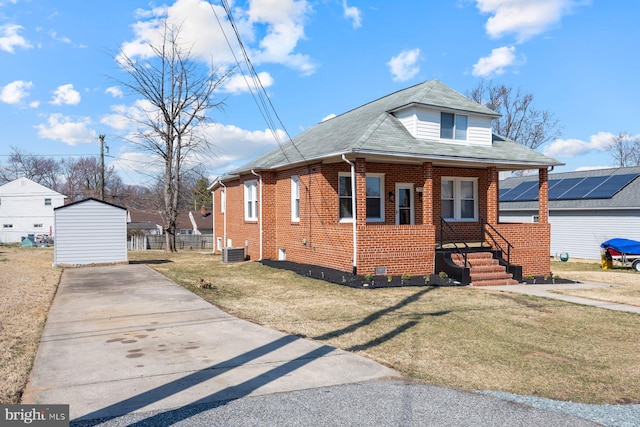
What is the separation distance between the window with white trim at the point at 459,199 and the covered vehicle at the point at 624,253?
7.05 metres

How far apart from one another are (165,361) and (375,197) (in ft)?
34.8

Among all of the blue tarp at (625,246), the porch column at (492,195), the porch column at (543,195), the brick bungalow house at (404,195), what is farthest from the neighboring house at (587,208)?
the porch column at (492,195)

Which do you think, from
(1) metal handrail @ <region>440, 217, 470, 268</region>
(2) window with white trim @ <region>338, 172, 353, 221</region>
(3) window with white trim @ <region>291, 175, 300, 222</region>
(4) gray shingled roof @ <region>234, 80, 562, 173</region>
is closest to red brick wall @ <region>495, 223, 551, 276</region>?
(1) metal handrail @ <region>440, 217, 470, 268</region>

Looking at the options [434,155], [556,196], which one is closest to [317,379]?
[434,155]

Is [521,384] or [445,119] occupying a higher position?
[445,119]

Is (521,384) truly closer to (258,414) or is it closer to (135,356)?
(258,414)

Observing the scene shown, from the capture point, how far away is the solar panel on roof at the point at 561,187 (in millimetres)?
25844

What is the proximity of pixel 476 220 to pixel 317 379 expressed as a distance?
13.1 m

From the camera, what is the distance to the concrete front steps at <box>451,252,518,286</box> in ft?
43.4

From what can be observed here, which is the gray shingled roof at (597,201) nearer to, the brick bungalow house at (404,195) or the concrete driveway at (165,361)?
the brick bungalow house at (404,195)

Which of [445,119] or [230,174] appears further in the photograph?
[230,174]

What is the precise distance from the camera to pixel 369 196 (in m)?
15.3

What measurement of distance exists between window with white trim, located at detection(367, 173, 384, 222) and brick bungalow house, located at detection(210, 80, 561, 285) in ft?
0.11

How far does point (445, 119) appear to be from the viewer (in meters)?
15.4
